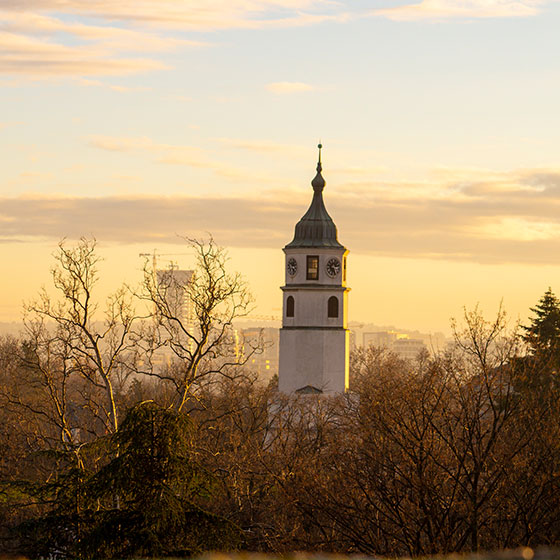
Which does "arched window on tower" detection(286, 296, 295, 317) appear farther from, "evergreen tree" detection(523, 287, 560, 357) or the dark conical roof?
"evergreen tree" detection(523, 287, 560, 357)

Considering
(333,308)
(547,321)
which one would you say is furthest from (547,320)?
(333,308)

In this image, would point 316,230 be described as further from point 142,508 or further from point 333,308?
point 142,508

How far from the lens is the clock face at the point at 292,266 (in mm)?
67000

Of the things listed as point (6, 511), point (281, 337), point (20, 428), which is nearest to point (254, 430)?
point (20, 428)

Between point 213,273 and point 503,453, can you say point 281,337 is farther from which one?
point 503,453

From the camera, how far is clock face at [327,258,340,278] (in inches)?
2630

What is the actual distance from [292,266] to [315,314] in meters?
3.25

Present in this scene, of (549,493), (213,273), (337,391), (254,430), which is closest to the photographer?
(549,493)

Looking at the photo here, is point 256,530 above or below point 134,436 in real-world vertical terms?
below

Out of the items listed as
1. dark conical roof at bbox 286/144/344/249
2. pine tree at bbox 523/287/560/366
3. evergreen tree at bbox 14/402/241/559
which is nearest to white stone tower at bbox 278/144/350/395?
dark conical roof at bbox 286/144/344/249

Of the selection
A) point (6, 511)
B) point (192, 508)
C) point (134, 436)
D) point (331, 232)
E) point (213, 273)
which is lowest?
point (6, 511)

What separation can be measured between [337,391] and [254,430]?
19200 millimetres

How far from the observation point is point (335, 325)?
220 feet

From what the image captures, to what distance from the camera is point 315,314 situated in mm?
66750
